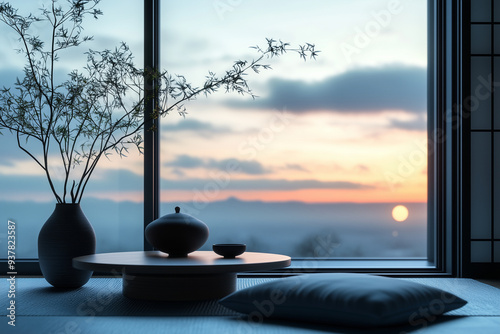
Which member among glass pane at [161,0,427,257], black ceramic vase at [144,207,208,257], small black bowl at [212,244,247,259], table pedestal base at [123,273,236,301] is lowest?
table pedestal base at [123,273,236,301]

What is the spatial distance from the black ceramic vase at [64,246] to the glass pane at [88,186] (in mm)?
741

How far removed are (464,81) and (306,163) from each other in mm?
1115

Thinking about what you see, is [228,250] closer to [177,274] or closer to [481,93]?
[177,274]

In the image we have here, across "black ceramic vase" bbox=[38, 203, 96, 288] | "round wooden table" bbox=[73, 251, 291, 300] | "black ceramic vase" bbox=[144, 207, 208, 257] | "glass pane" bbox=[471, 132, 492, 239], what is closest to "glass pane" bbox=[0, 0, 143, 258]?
"black ceramic vase" bbox=[38, 203, 96, 288]

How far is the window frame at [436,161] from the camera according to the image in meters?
3.78

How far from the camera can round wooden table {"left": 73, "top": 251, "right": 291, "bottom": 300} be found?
259cm

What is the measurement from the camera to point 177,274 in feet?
8.78

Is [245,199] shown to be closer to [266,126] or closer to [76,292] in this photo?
[266,126]

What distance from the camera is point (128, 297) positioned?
9.01 ft

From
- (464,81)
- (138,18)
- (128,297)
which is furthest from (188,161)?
(464,81)

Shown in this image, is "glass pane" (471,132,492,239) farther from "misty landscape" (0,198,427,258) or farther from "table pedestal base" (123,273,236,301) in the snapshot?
"table pedestal base" (123,273,236,301)

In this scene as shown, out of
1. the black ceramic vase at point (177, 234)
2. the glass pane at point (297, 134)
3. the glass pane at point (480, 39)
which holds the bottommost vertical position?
the black ceramic vase at point (177, 234)

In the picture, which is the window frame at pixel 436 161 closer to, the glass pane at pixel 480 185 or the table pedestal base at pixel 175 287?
the glass pane at pixel 480 185

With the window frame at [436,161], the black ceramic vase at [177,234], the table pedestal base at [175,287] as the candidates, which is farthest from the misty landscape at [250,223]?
the table pedestal base at [175,287]
